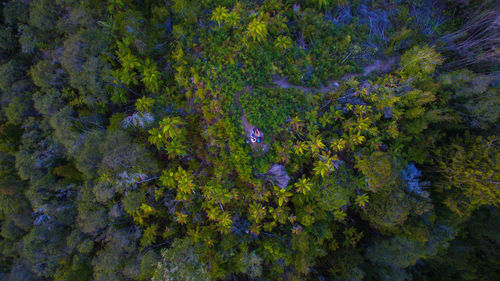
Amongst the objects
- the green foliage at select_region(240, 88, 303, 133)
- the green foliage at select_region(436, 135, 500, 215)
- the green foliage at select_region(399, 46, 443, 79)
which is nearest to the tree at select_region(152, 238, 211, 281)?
the green foliage at select_region(240, 88, 303, 133)

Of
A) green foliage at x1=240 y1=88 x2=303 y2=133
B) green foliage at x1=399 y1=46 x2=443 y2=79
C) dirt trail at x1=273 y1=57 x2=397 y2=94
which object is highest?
green foliage at x1=399 y1=46 x2=443 y2=79

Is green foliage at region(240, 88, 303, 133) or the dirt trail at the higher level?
the dirt trail

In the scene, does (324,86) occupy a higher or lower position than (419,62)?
lower

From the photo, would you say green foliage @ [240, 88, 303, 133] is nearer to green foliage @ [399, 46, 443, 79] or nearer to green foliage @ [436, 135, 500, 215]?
green foliage @ [399, 46, 443, 79]

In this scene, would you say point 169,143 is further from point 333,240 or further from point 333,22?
point 333,22

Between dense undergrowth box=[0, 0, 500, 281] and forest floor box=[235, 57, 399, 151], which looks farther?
forest floor box=[235, 57, 399, 151]

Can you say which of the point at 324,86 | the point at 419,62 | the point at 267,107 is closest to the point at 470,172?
the point at 419,62

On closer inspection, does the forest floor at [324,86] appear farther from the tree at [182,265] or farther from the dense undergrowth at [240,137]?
the tree at [182,265]

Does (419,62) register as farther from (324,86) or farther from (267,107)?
(267,107)
